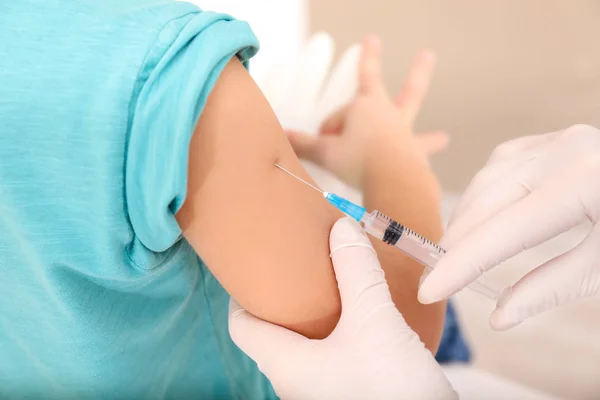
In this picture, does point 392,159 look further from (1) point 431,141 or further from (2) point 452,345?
(2) point 452,345

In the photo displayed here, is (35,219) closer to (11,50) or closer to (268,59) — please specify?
(11,50)

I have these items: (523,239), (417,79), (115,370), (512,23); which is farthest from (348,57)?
(115,370)

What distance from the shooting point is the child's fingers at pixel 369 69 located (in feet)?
3.57

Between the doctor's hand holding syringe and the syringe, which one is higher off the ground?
the syringe

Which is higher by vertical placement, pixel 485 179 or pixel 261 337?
pixel 485 179

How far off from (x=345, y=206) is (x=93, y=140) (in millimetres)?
308

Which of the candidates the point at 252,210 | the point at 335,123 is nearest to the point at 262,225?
the point at 252,210

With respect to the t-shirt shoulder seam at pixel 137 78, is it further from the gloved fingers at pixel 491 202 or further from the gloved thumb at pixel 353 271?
the gloved fingers at pixel 491 202

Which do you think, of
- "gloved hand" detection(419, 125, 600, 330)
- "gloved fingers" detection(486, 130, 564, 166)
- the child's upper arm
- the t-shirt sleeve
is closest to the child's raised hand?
"gloved fingers" detection(486, 130, 564, 166)

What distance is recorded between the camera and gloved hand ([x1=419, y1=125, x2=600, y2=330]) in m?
0.61

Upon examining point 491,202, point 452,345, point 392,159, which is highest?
point 491,202

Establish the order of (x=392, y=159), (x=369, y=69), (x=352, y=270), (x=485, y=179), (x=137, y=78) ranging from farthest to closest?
1. (x=369, y=69)
2. (x=392, y=159)
3. (x=485, y=179)
4. (x=352, y=270)
5. (x=137, y=78)

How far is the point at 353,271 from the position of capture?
607 mm

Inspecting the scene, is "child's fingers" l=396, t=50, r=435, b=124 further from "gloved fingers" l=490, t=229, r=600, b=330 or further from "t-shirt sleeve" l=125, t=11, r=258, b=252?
"t-shirt sleeve" l=125, t=11, r=258, b=252
